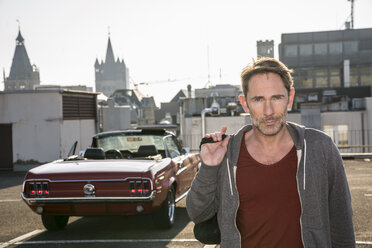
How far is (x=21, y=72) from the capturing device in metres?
186

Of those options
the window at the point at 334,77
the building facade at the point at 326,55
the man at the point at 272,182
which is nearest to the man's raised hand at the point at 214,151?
the man at the point at 272,182

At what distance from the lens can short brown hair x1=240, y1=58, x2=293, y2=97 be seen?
285cm

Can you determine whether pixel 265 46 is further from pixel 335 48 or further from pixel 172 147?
pixel 172 147

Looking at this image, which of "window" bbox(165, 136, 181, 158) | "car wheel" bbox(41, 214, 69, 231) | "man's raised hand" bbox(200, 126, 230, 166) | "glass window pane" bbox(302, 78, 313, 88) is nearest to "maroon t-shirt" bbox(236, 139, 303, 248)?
"man's raised hand" bbox(200, 126, 230, 166)

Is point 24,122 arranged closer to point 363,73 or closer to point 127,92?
point 363,73

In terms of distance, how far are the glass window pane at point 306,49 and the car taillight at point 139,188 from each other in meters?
63.4

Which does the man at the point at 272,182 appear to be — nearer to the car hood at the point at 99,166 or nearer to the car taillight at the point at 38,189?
the car hood at the point at 99,166

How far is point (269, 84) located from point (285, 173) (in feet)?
1.62

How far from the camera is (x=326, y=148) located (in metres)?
2.72

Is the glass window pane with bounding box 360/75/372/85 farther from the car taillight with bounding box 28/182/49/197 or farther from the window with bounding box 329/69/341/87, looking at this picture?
the car taillight with bounding box 28/182/49/197

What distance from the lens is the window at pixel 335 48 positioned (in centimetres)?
6725

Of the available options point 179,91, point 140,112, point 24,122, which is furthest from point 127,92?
point 24,122

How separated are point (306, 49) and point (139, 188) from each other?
6358 cm

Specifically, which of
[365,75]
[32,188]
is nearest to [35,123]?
[32,188]
